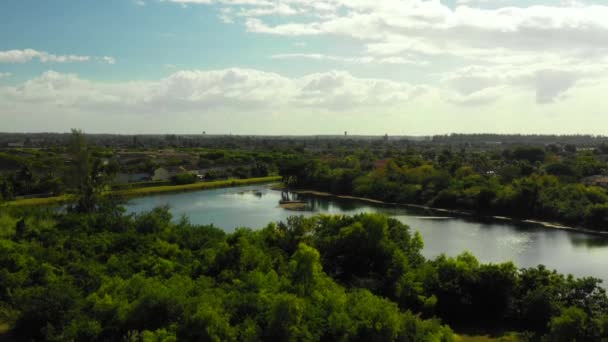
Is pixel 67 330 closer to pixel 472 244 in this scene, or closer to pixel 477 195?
pixel 472 244

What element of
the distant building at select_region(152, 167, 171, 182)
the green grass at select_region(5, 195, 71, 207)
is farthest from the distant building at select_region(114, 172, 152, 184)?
the green grass at select_region(5, 195, 71, 207)

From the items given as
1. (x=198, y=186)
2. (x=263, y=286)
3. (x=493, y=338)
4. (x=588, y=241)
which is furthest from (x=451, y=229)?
(x=198, y=186)

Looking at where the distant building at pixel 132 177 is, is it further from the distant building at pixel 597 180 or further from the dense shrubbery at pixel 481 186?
the distant building at pixel 597 180

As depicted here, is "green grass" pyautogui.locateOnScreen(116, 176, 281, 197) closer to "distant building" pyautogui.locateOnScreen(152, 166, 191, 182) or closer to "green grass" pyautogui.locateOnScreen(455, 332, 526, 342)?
"distant building" pyautogui.locateOnScreen(152, 166, 191, 182)

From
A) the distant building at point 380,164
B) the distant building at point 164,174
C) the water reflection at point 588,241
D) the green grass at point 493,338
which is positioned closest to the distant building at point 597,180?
the water reflection at point 588,241

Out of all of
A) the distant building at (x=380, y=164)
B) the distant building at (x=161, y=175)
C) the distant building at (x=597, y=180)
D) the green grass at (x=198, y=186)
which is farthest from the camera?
the distant building at (x=380, y=164)

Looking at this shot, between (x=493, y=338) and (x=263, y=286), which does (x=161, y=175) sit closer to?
(x=263, y=286)

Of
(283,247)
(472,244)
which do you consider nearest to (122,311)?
(283,247)
